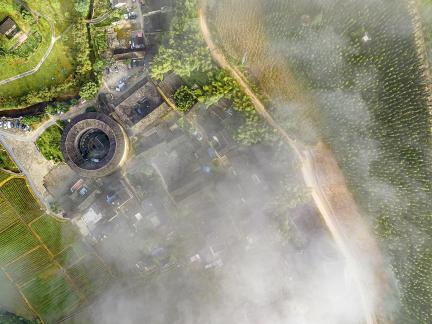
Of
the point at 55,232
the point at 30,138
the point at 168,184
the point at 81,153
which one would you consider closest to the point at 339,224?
the point at 168,184

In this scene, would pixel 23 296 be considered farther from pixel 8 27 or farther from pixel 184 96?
pixel 8 27

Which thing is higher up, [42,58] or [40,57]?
[40,57]

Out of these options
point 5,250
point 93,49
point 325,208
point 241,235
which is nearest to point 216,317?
point 241,235

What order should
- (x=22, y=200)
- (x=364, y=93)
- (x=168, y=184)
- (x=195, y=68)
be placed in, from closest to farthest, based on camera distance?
1. (x=364, y=93)
2. (x=195, y=68)
3. (x=168, y=184)
4. (x=22, y=200)

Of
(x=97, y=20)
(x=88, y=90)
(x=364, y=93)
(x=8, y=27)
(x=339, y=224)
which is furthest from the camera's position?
(x=97, y=20)

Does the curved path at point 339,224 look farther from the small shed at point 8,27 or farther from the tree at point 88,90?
the small shed at point 8,27

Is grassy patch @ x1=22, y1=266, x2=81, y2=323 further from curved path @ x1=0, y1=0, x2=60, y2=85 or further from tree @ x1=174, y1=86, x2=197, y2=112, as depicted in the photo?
tree @ x1=174, y1=86, x2=197, y2=112

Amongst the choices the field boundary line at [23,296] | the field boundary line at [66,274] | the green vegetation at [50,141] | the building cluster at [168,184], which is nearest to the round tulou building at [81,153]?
the building cluster at [168,184]
